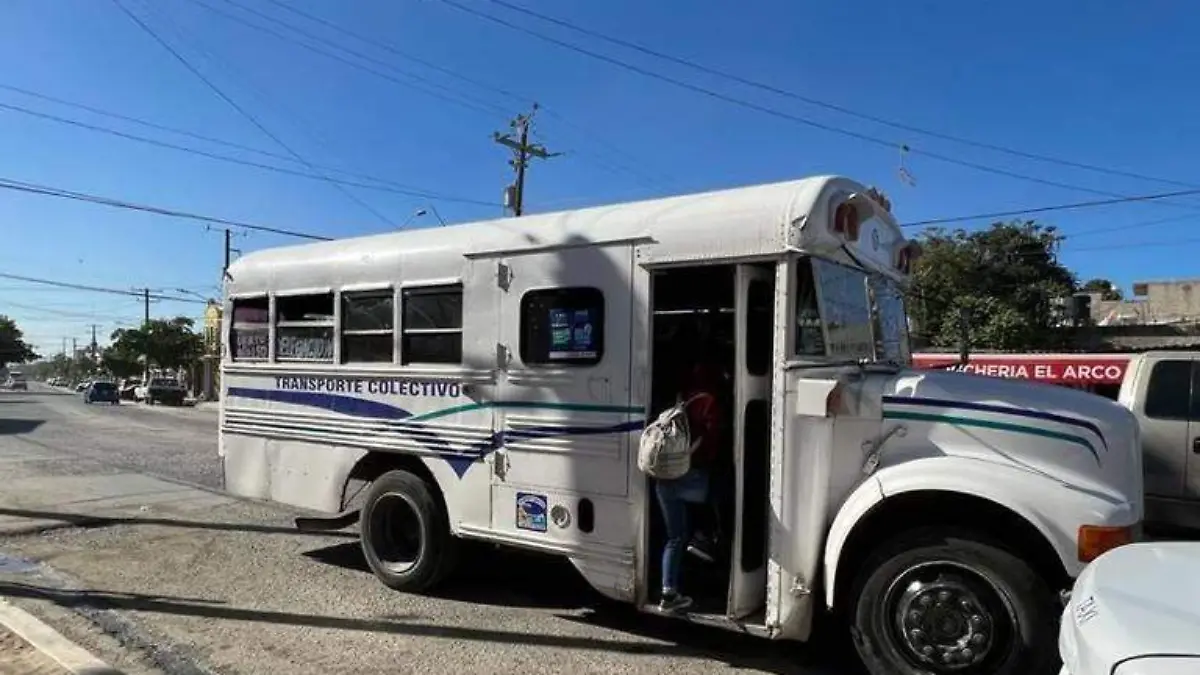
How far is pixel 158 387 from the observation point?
53.8 metres

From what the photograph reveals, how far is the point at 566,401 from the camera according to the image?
5.96 meters

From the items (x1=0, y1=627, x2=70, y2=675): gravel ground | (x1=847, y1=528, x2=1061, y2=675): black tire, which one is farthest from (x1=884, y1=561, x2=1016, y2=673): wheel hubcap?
(x1=0, y1=627, x2=70, y2=675): gravel ground

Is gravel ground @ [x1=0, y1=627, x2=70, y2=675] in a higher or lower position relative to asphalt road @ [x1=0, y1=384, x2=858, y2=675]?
higher

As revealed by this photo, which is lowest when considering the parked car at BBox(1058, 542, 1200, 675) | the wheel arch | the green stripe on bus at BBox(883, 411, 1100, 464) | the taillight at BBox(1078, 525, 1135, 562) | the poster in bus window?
the wheel arch

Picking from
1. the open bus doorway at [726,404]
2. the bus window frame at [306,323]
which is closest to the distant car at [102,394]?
the bus window frame at [306,323]

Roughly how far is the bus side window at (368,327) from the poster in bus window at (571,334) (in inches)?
62.3

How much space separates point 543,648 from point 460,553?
147cm

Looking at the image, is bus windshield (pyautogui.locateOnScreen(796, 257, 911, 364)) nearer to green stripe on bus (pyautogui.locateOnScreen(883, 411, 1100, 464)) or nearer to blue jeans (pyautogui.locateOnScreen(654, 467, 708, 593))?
green stripe on bus (pyautogui.locateOnScreen(883, 411, 1100, 464))

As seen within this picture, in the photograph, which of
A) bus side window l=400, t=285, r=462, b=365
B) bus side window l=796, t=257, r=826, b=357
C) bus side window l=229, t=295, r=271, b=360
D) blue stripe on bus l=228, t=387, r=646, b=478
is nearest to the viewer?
bus side window l=796, t=257, r=826, b=357

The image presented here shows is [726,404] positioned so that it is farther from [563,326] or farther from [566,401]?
[563,326]

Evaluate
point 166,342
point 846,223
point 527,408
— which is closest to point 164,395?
point 166,342

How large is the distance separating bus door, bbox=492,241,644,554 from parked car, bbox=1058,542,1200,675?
3051 mm

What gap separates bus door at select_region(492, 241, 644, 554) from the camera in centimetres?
568

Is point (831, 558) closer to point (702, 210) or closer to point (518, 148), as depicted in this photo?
point (702, 210)
